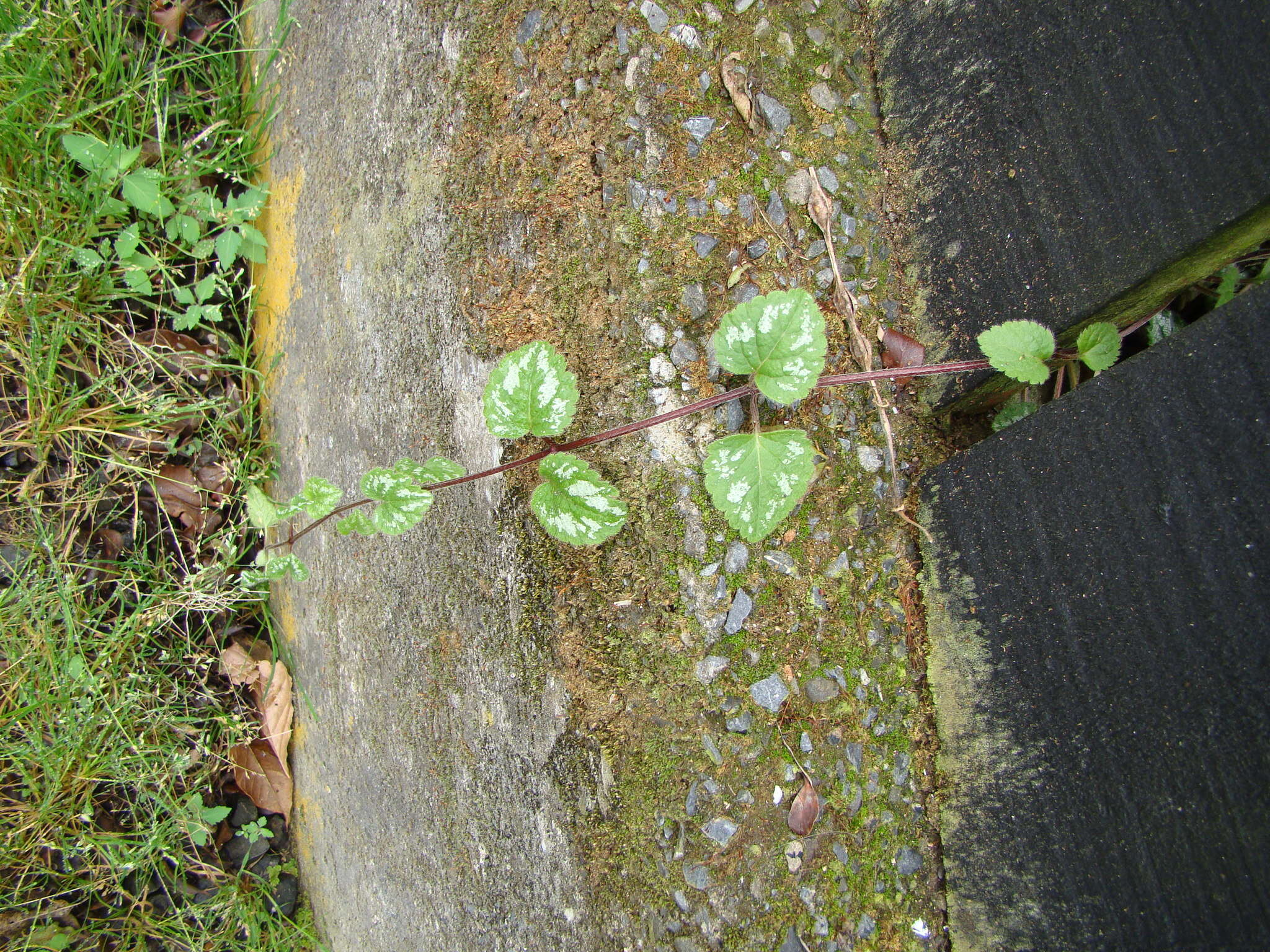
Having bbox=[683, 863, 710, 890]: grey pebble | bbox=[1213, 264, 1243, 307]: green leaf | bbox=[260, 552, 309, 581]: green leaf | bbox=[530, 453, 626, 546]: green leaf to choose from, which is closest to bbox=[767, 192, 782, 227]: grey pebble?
bbox=[530, 453, 626, 546]: green leaf

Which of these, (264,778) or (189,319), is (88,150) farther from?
(264,778)

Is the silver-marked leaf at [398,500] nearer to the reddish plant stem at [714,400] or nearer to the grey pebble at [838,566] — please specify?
the reddish plant stem at [714,400]

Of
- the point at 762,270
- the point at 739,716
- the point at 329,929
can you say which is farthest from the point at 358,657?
the point at 762,270

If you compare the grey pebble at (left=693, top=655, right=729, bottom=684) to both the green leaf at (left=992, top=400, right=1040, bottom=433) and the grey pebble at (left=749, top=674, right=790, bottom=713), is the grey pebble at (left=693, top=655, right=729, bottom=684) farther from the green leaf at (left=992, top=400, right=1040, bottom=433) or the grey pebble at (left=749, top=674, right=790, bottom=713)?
the green leaf at (left=992, top=400, right=1040, bottom=433)

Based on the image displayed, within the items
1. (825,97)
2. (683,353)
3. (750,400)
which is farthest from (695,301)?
(825,97)

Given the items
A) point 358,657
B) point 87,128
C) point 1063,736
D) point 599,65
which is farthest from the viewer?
point 87,128

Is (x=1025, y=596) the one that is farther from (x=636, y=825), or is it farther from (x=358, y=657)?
(x=358, y=657)
